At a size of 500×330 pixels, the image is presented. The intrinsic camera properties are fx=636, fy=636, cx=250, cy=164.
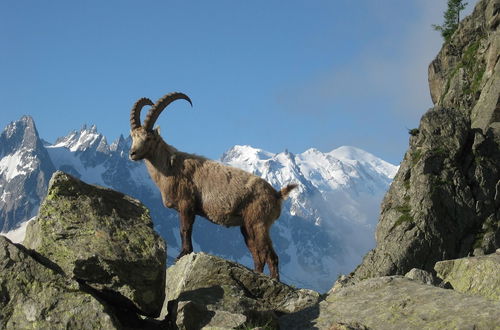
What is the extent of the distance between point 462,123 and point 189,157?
3799cm

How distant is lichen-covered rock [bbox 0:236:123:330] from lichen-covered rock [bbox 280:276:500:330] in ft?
10.3

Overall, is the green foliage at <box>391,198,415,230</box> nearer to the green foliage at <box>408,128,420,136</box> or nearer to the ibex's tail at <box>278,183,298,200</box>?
the green foliage at <box>408,128,420,136</box>

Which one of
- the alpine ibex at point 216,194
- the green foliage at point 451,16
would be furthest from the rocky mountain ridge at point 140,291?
the green foliage at point 451,16

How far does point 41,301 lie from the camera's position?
27.5ft

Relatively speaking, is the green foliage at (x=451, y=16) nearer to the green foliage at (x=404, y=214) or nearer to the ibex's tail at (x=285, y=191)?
the green foliage at (x=404, y=214)

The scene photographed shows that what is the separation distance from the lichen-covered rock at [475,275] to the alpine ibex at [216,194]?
507 cm

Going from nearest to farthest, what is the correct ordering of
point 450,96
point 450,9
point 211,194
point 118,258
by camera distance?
point 118,258
point 211,194
point 450,96
point 450,9

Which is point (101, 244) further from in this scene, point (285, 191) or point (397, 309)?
point (285, 191)

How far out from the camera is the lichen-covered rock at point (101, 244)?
9766 mm

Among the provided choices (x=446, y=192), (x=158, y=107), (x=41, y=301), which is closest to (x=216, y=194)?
(x=158, y=107)

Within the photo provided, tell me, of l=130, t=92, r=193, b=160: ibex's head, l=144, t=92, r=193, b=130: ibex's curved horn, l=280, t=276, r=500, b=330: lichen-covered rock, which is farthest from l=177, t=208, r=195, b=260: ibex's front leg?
l=280, t=276, r=500, b=330: lichen-covered rock

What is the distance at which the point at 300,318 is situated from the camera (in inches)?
398

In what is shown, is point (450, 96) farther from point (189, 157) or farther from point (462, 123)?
point (189, 157)

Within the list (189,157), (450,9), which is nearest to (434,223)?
(189,157)
